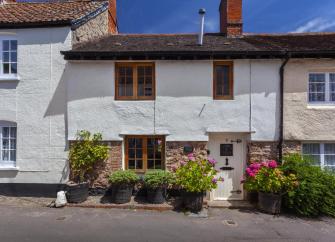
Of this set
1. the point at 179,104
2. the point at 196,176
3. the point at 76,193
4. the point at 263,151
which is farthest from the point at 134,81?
the point at 263,151

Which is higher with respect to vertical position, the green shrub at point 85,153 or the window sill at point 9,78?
the window sill at point 9,78

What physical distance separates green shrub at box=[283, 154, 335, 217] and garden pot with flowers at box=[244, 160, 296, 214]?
0.26 metres

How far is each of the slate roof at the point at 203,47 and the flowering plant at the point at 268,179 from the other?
3.89 meters

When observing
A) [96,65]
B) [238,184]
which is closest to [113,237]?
[238,184]

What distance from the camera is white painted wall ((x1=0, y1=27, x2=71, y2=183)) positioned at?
31.8 ft

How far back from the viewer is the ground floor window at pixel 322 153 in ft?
30.9

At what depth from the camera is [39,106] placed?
9.75 m

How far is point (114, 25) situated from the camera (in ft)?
48.6

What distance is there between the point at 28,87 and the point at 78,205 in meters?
4.80

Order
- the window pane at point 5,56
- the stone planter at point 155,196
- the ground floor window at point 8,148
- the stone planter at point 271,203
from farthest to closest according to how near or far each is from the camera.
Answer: the window pane at point 5,56 → the ground floor window at point 8,148 → the stone planter at point 155,196 → the stone planter at point 271,203

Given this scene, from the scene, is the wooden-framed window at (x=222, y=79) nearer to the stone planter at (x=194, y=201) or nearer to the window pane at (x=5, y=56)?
the stone planter at (x=194, y=201)

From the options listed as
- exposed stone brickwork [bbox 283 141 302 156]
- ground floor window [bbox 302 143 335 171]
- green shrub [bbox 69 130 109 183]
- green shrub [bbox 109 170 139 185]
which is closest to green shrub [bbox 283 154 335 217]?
exposed stone brickwork [bbox 283 141 302 156]

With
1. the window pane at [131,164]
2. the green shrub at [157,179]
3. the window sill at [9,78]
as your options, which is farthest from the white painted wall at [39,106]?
the green shrub at [157,179]

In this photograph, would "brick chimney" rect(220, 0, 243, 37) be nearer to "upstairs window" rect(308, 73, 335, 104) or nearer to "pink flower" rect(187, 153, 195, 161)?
"upstairs window" rect(308, 73, 335, 104)
